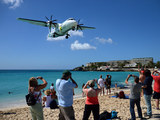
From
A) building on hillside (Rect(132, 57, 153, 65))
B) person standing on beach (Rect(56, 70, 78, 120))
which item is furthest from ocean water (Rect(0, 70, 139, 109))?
building on hillside (Rect(132, 57, 153, 65))

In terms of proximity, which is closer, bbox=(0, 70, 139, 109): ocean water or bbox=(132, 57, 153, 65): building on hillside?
bbox=(0, 70, 139, 109): ocean water

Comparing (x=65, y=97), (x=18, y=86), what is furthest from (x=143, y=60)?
(x=65, y=97)

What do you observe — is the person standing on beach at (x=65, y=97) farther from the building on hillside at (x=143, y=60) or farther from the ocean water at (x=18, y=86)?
the building on hillside at (x=143, y=60)

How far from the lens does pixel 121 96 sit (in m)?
8.39

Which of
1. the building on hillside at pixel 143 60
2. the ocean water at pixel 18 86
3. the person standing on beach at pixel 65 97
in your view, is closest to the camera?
the person standing on beach at pixel 65 97

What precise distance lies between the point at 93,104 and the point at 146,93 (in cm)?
226

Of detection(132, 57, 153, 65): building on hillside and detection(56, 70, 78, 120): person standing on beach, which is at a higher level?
detection(132, 57, 153, 65): building on hillside

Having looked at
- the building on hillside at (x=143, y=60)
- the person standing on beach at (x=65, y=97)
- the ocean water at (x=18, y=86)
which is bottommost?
the ocean water at (x=18, y=86)

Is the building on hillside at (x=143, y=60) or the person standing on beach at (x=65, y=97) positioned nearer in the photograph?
the person standing on beach at (x=65, y=97)

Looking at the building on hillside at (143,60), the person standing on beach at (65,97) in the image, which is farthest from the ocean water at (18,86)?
the building on hillside at (143,60)

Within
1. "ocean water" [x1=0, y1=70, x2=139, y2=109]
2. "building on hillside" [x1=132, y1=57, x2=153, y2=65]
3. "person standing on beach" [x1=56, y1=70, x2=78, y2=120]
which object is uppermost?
"building on hillside" [x1=132, y1=57, x2=153, y2=65]

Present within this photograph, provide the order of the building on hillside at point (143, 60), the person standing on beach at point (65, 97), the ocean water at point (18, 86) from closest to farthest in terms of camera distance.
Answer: the person standing on beach at point (65, 97)
the ocean water at point (18, 86)
the building on hillside at point (143, 60)

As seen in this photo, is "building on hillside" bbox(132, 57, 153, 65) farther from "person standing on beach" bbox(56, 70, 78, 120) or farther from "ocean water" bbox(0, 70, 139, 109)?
"person standing on beach" bbox(56, 70, 78, 120)

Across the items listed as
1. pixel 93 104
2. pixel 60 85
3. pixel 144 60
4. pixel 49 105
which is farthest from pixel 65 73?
pixel 144 60
